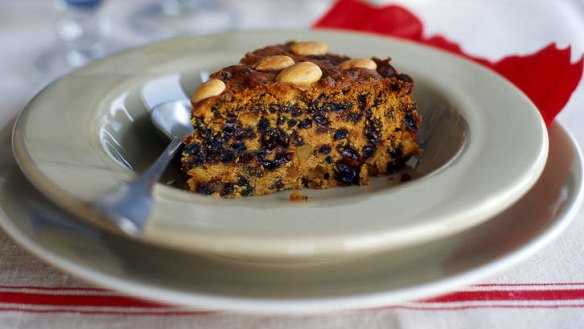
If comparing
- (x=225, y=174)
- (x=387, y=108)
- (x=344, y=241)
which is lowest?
(x=225, y=174)

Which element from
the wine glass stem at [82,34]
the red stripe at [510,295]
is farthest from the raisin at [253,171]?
the wine glass stem at [82,34]

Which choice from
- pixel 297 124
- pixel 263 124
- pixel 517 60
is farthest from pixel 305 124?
pixel 517 60

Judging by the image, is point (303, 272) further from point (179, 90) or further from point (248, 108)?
point (179, 90)

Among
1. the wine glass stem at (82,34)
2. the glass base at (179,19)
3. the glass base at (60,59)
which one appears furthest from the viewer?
the glass base at (179,19)

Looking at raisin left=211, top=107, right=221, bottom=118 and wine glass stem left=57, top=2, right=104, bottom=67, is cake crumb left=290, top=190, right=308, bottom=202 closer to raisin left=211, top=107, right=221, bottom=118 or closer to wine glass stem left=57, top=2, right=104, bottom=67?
raisin left=211, top=107, right=221, bottom=118

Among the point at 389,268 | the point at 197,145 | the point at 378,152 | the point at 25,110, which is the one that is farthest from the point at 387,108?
the point at 25,110

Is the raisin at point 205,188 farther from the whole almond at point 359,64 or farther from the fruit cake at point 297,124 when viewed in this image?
the whole almond at point 359,64

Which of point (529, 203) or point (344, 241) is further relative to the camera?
point (529, 203)
